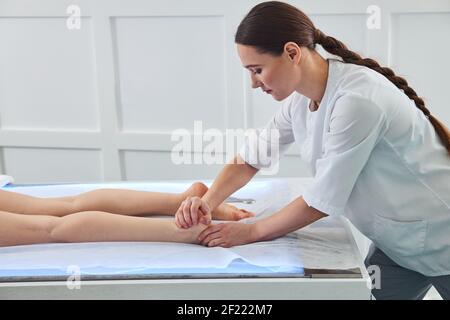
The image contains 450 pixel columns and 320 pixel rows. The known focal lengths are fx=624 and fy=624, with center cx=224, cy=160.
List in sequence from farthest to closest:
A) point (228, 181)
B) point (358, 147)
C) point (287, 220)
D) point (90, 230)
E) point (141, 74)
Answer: point (141, 74) < point (228, 181) < point (90, 230) < point (287, 220) < point (358, 147)

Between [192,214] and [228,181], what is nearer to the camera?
[192,214]

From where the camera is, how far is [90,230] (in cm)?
167

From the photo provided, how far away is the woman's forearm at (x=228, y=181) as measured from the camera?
1.78 m

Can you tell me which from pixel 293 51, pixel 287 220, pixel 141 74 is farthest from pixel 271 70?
pixel 141 74

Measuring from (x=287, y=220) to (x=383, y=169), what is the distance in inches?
10.6

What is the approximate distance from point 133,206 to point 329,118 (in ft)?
2.17

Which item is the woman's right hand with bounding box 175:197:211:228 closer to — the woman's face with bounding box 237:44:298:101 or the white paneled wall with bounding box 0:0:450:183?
the woman's face with bounding box 237:44:298:101

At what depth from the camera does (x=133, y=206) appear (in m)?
1.85

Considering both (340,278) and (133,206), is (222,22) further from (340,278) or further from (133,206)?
(340,278)

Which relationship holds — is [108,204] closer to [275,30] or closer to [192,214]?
[192,214]

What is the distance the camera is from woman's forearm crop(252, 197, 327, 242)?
1.52 metres

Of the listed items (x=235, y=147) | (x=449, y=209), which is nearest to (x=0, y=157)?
(x=235, y=147)

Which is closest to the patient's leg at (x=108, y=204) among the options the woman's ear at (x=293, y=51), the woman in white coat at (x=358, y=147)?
the woman in white coat at (x=358, y=147)

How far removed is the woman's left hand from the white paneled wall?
1183 millimetres
